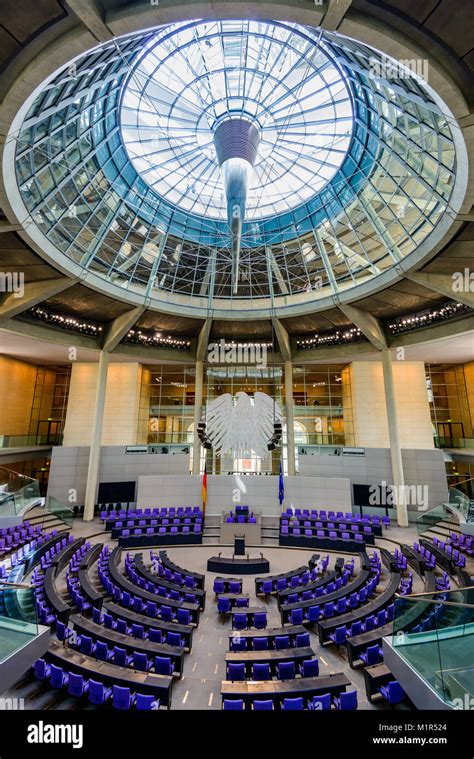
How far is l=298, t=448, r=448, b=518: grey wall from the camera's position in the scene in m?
24.4

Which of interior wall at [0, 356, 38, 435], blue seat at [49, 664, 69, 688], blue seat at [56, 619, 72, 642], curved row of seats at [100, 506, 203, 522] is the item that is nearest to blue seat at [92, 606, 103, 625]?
blue seat at [56, 619, 72, 642]

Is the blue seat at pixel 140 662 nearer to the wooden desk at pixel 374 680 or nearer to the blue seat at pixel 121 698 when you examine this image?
the blue seat at pixel 121 698

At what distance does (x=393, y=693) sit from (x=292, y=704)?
246 cm

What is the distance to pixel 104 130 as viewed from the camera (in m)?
17.0

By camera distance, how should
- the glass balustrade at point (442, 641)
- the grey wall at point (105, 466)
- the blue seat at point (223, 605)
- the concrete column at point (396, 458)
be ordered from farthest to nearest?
the grey wall at point (105, 466) → the concrete column at point (396, 458) → the blue seat at point (223, 605) → the glass balustrade at point (442, 641)

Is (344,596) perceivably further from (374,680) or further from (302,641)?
(374,680)

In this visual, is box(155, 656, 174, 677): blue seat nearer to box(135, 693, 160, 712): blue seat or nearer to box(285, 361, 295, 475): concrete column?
box(135, 693, 160, 712): blue seat

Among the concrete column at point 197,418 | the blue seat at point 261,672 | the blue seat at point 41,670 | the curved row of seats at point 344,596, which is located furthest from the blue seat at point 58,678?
the concrete column at point 197,418

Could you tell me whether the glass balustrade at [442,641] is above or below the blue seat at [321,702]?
above

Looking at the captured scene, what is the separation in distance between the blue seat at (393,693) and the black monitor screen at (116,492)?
2199 centimetres

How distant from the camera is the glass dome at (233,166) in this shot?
1312cm

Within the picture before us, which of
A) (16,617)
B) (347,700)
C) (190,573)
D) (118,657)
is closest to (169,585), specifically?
(190,573)

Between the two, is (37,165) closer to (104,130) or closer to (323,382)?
(104,130)

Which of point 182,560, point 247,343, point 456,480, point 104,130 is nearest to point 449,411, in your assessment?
point 456,480
